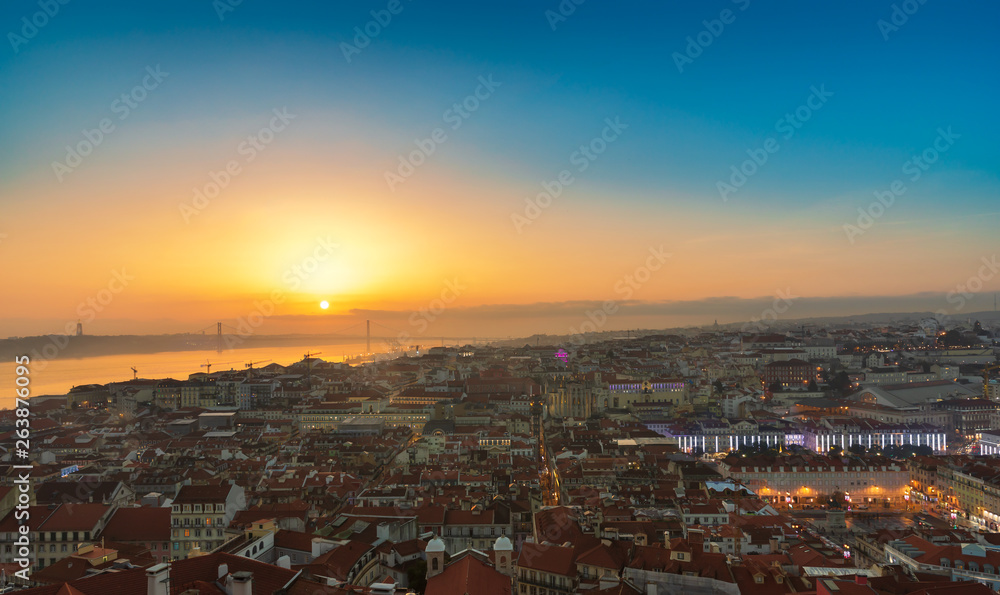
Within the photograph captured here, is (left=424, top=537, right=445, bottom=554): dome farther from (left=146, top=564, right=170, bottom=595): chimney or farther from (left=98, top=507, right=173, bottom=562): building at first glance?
(left=98, top=507, right=173, bottom=562): building

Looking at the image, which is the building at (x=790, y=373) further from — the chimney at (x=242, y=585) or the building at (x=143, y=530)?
the chimney at (x=242, y=585)

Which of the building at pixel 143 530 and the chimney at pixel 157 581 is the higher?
the chimney at pixel 157 581

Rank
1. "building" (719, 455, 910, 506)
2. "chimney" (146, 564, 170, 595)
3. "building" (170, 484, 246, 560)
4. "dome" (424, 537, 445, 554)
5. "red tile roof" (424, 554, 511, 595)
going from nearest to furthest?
"chimney" (146, 564, 170, 595) < "red tile roof" (424, 554, 511, 595) < "dome" (424, 537, 445, 554) < "building" (170, 484, 246, 560) < "building" (719, 455, 910, 506)

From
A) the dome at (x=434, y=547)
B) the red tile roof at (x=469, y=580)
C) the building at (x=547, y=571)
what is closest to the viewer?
the red tile roof at (x=469, y=580)

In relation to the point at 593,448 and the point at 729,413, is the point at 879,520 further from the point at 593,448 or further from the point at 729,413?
the point at 729,413

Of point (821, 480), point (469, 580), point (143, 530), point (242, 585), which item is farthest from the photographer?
point (821, 480)

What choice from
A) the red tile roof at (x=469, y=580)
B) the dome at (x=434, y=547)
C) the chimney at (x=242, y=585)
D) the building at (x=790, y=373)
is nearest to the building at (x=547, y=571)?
the red tile roof at (x=469, y=580)

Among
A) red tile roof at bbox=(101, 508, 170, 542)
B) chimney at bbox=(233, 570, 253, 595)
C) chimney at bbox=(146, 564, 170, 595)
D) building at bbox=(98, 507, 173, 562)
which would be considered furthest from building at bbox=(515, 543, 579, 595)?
red tile roof at bbox=(101, 508, 170, 542)

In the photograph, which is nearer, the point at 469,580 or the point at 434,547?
the point at 469,580

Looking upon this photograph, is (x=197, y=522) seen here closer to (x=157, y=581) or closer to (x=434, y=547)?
(x=434, y=547)

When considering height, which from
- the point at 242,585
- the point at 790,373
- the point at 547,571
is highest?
the point at 242,585

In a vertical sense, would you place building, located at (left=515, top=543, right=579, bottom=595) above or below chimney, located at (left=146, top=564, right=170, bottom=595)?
below

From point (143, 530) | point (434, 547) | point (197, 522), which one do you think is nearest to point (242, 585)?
point (434, 547)
